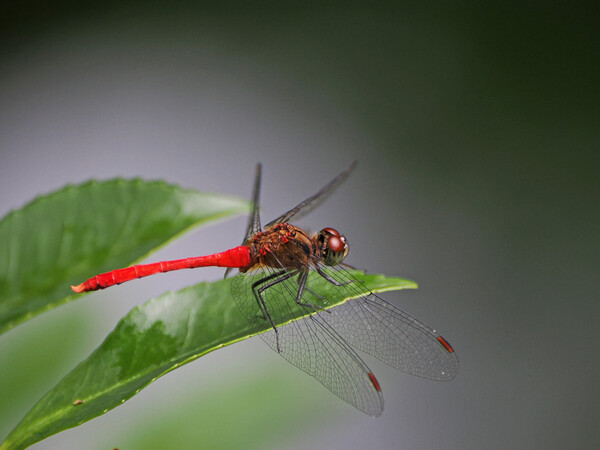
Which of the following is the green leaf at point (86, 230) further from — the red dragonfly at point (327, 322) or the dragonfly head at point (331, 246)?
the dragonfly head at point (331, 246)

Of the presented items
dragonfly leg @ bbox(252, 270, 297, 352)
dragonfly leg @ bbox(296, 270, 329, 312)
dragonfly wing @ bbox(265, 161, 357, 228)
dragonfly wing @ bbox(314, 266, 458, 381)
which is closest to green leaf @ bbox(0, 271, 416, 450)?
dragonfly leg @ bbox(296, 270, 329, 312)

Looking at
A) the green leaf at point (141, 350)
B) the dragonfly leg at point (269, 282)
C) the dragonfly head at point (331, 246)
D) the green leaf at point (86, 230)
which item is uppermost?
the green leaf at point (86, 230)

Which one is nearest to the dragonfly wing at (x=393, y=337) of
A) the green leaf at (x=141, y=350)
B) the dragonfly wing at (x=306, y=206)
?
the dragonfly wing at (x=306, y=206)

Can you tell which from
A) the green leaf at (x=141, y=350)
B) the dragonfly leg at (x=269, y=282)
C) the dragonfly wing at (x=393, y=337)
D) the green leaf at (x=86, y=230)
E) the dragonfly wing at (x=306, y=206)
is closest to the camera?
the green leaf at (x=141, y=350)

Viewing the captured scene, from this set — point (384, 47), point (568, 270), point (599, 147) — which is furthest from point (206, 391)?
point (599, 147)

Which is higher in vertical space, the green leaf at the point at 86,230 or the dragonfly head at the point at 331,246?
the green leaf at the point at 86,230

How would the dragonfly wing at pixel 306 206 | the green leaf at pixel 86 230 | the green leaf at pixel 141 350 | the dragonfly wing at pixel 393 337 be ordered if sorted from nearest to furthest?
1. the green leaf at pixel 141 350
2. the green leaf at pixel 86 230
3. the dragonfly wing at pixel 393 337
4. the dragonfly wing at pixel 306 206

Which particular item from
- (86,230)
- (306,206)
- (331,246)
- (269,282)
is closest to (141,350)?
(86,230)
